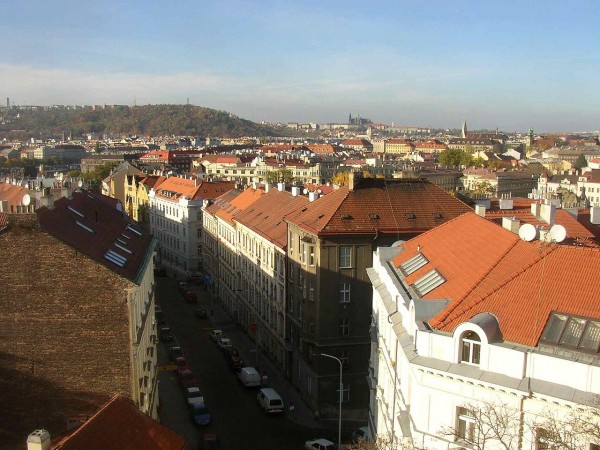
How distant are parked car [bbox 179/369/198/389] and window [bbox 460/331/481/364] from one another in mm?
26849

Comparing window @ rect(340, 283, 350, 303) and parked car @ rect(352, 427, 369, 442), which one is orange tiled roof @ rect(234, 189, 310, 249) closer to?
window @ rect(340, 283, 350, 303)

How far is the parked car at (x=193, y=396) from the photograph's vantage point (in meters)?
40.2

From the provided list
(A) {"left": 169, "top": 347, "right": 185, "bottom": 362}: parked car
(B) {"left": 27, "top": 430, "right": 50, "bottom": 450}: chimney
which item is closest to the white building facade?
(B) {"left": 27, "top": 430, "right": 50, "bottom": 450}: chimney

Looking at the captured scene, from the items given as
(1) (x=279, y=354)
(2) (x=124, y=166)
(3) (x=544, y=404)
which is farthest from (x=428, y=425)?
(2) (x=124, y=166)

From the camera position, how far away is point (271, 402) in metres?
40.6

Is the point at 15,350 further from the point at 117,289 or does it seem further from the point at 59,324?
the point at 117,289

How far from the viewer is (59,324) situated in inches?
1070

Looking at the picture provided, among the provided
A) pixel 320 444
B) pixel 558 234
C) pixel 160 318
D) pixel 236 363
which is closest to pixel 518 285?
pixel 558 234

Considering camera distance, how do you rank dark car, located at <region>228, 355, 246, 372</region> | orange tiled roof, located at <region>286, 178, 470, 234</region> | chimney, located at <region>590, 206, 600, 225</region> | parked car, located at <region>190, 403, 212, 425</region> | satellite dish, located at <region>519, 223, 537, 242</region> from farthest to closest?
dark car, located at <region>228, 355, 246, 372</region>, chimney, located at <region>590, 206, 600, 225</region>, orange tiled roof, located at <region>286, 178, 470, 234</region>, parked car, located at <region>190, 403, 212, 425</region>, satellite dish, located at <region>519, 223, 537, 242</region>

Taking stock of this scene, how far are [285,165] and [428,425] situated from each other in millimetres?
138110

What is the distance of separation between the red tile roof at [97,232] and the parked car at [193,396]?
931 centimetres

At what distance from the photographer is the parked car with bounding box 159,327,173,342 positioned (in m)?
55.0

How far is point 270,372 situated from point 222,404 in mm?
7012

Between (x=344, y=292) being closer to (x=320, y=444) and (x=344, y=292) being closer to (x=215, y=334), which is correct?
(x=320, y=444)
